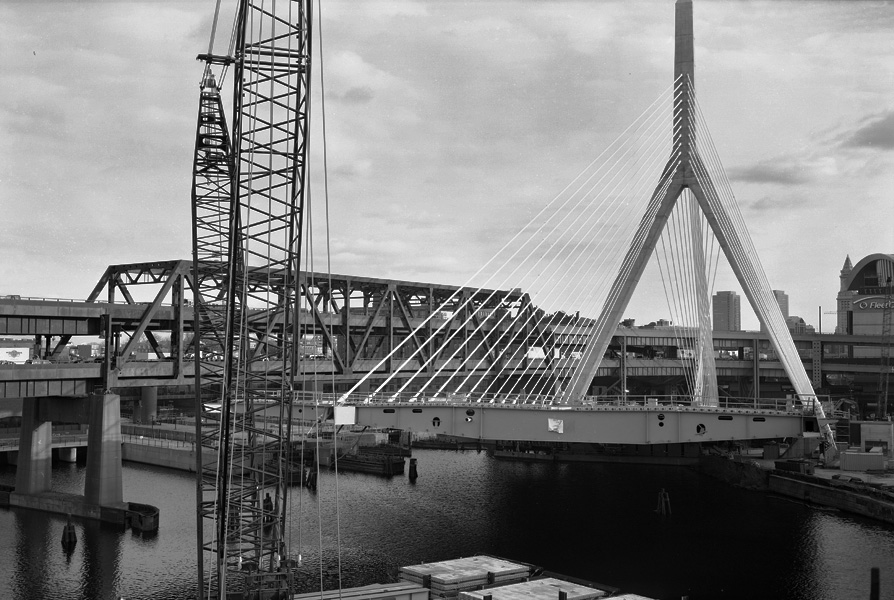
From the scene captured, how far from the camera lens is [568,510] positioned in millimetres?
56531

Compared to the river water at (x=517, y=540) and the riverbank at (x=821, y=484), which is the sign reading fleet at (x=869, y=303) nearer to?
the riverbank at (x=821, y=484)

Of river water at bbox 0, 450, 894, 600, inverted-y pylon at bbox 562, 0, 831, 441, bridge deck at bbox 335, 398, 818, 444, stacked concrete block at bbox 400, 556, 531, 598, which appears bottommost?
river water at bbox 0, 450, 894, 600

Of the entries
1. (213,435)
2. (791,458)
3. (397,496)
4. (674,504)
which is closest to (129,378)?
(397,496)

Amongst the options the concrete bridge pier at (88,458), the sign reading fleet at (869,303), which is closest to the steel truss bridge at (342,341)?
the concrete bridge pier at (88,458)

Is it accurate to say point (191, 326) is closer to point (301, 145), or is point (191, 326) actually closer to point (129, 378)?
point (129, 378)

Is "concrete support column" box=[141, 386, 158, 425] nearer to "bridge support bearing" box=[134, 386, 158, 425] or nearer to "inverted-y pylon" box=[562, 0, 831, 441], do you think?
"bridge support bearing" box=[134, 386, 158, 425]

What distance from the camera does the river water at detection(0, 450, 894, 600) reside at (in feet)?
127

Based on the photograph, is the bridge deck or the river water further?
the bridge deck

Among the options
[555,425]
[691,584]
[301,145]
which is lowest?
[691,584]

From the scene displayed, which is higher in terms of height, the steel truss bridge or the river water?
the steel truss bridge

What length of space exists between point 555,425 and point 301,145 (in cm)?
2110

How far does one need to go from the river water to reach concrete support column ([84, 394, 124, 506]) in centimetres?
204

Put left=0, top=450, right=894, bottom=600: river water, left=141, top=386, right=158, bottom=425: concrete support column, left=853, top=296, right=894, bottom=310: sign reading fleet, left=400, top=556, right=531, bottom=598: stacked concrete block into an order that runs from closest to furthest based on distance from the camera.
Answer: left=400, top=556, right=531, bottom=598: stacked concrete block
left=0, top=450, right=894, bottom=600: river water
left=141, top=386, right=158, bottom=425: concrete support column
left=853, top=296, right=894, bottom=310: sign reading fleet

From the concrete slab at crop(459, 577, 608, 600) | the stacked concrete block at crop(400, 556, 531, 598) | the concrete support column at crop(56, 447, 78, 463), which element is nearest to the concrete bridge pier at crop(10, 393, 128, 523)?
the stacked concrete block at crop(400, 556, 531, 598)
